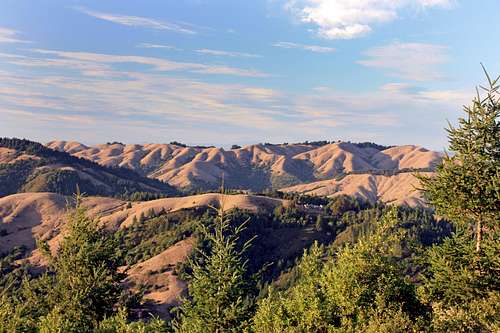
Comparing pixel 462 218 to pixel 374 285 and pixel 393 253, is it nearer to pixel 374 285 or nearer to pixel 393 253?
pixel 393 253

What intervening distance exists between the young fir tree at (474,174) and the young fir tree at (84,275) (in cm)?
2550

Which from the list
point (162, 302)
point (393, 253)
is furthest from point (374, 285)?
point (162, 302)

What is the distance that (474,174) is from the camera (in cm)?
2859

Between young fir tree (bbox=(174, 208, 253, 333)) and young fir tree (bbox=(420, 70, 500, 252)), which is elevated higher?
young fir tree (bbox=(420, 70, 500, 252))

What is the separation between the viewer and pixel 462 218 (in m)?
29.3

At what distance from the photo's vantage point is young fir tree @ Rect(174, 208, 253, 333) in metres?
28.3

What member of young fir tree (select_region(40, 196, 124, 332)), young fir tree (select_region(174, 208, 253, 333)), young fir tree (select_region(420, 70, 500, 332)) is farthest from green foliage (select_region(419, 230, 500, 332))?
young fir tree (select_region(40, 196, 124, 332))

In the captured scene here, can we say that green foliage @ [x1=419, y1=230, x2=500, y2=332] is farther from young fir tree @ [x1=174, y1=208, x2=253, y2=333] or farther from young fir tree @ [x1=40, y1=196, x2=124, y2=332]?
young fir tree @ [x1=40, y1=196, x2=124, y2=332]

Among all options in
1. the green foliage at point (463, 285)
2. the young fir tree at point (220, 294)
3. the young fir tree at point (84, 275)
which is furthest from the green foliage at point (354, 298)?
the young fir tree at point (84, 275)

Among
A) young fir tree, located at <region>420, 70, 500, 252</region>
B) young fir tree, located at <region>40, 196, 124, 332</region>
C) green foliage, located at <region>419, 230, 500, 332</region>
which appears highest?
young fir tree, located at <region>420, 70, 500, 252</region>

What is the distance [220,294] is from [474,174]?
18.2m

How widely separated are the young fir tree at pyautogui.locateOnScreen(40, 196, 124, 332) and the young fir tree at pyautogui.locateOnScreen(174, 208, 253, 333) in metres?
8.59

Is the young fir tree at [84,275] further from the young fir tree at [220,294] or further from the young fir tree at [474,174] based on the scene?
the young fir tree at [474,174]

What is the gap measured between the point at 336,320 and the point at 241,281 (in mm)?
6625
